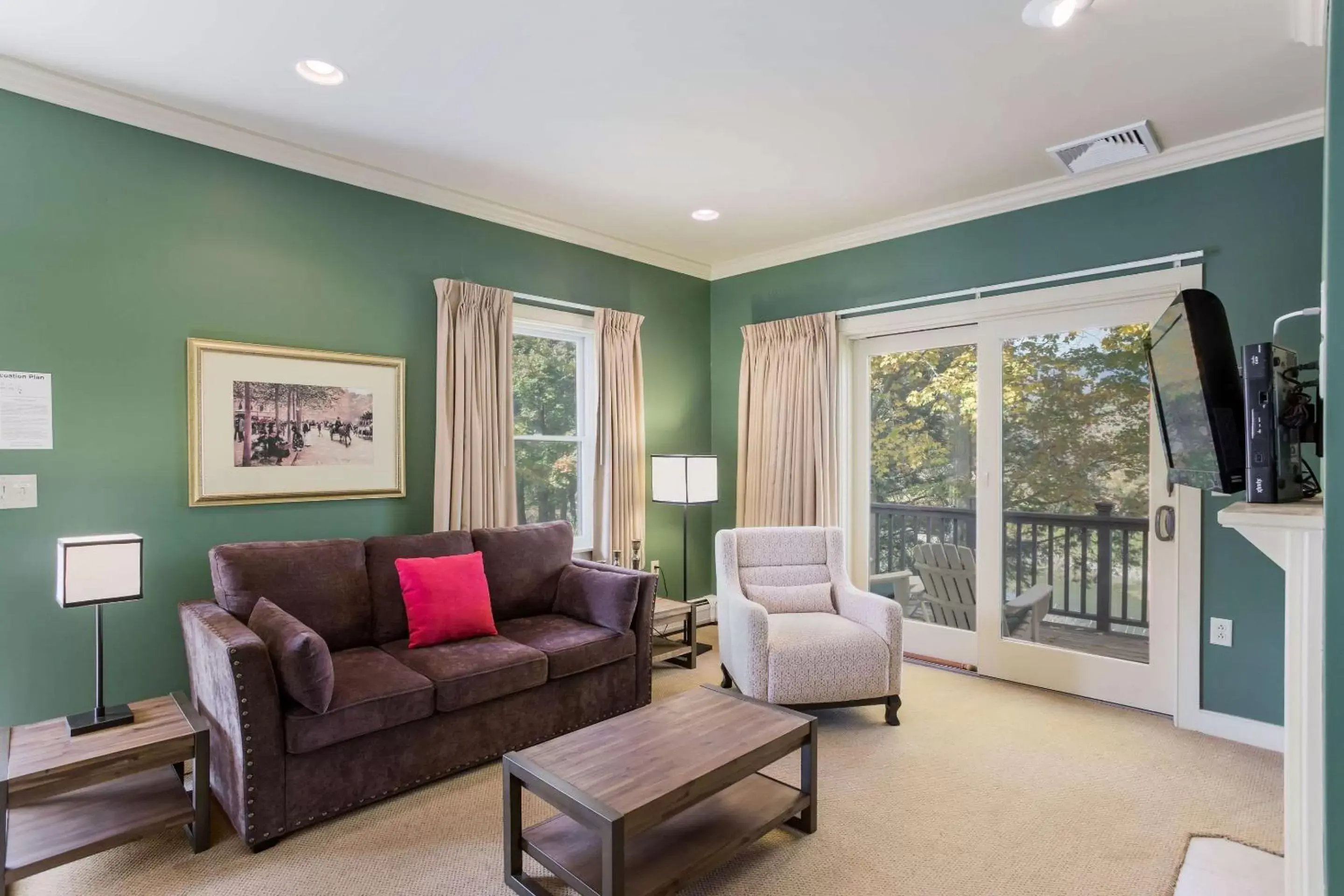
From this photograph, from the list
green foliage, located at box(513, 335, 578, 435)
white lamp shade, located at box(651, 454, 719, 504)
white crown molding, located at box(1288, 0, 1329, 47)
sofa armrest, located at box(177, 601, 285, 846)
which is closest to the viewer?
white crown molding, located at box(1288, 0, 1329, 47)

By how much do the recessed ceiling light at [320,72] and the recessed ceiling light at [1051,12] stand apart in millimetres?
2347

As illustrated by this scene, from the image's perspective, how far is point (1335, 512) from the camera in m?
1.16

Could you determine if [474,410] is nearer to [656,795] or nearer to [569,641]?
[569,641]

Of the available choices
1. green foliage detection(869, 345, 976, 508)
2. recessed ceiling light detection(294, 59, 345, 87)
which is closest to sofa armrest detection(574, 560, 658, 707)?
green foliage detection(869, 345, 976, 508)

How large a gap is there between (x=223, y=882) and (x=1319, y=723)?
2833mm

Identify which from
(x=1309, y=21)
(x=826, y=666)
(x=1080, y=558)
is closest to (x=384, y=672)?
(x=826, y=666)

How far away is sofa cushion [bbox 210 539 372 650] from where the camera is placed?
8.83 feet

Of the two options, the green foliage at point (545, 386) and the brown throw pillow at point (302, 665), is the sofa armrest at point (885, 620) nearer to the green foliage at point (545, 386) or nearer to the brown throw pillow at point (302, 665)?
the green foliage at point (545, 386)

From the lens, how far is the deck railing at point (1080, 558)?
3480mm

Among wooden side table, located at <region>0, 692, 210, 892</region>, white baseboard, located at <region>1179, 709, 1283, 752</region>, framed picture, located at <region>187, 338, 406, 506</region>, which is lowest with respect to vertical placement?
white baseboard, located at <region>1179, 709, 1283, 752</region>

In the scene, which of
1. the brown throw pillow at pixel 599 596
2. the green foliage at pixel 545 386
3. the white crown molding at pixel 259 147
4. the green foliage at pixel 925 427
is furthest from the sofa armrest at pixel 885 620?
the white crown molding at pixel 259 147

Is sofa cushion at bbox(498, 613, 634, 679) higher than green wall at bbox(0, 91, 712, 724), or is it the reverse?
green wall at bbox(0, 91, 712, 724)

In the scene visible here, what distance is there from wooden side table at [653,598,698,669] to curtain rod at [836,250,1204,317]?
6.83 ft

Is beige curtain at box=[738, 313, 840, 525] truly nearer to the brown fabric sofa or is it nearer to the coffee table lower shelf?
the brown fabric sofa
